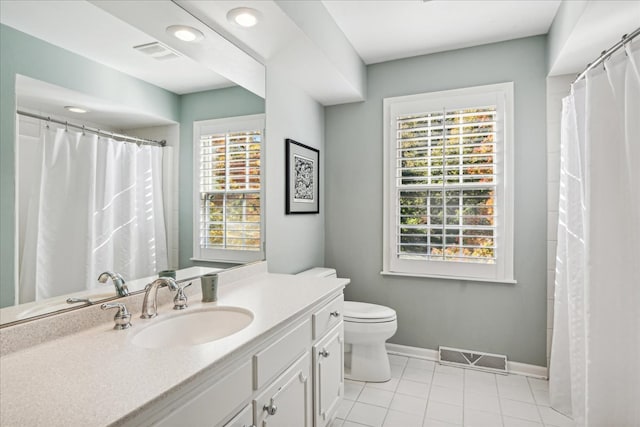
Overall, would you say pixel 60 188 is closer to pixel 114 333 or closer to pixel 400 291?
pixel 114 333

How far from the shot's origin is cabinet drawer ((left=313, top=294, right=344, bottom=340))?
5.67ft

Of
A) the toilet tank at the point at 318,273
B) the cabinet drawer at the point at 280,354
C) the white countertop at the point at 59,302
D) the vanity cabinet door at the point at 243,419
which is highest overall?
the white countertop at the point at 59,302

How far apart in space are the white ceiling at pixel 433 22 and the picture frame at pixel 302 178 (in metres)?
0.91

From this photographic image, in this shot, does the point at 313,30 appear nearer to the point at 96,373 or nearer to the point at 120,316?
the point at 120,316

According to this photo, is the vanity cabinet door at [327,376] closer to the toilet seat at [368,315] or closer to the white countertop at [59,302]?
the toilet seat at [368,315]

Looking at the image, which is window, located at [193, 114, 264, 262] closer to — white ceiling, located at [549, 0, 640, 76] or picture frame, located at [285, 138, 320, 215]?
picture frame, located at [285, 138, 320, 215]

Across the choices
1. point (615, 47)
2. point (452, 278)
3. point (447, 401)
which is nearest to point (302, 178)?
point (452, 278)

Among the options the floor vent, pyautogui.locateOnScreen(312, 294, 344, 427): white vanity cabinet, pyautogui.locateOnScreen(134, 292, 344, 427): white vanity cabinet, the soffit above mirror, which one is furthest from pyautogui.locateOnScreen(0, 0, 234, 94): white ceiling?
the floor vent

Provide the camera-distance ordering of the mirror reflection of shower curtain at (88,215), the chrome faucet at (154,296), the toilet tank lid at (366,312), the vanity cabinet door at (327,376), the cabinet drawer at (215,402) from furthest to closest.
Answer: the toilet tank lid at (366,312) → the vanity cabinet door at (327,376) → the chrome faucet at (154,296) → the mirror reflection of shower curtain at (88,215) → the cabinet drawer at (215,402)

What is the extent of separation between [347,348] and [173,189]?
193cm

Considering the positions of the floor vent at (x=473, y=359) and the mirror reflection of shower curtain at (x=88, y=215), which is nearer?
the mirror reflection of shower curtain at (x=88, y=215)

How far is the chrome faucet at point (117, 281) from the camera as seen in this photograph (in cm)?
132

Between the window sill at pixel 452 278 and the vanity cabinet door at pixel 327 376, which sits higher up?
the window sill at pixel 452 278

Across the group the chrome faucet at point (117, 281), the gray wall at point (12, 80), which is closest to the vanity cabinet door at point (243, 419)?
the chrome faucet at point (117, 281)
